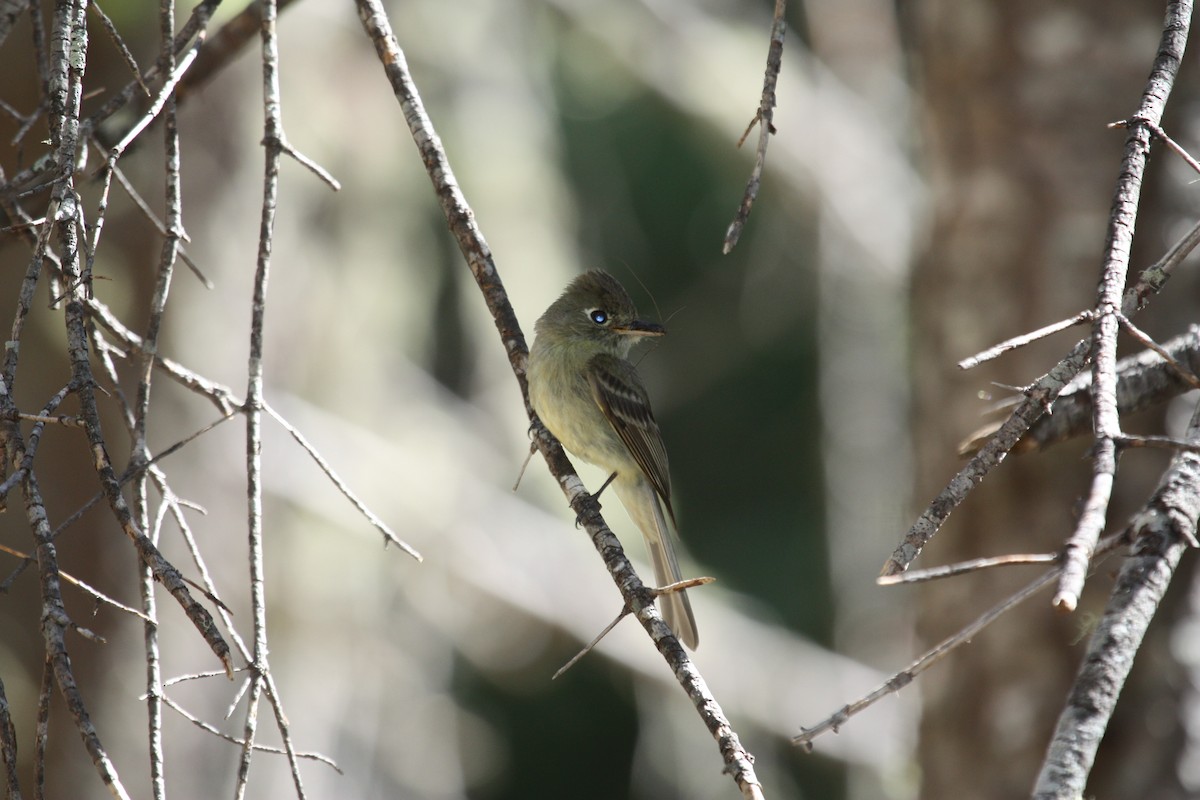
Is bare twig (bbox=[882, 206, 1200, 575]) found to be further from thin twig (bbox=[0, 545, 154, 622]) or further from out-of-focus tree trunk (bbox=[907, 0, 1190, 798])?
out-of-focus tree trunk (bbox=[907, 0, 1190, 798])

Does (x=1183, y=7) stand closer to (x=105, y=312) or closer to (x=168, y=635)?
(x=105, y=312)

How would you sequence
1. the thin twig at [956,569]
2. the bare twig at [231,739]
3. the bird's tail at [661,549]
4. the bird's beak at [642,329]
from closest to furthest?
the thin twig at [956,569] < the bare twig at [231,739] < the bird's tail at [661,549] < the bird's beak at [642,329]

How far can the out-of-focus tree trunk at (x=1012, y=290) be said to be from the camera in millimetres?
4570

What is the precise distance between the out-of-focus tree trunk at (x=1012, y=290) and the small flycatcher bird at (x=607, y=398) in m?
1.29

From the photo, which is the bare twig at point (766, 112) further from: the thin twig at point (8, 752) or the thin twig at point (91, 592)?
the thin twig at point (8, 752)

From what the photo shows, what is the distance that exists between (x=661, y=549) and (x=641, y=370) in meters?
6.58

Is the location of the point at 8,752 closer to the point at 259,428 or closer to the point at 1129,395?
the point at 259,428

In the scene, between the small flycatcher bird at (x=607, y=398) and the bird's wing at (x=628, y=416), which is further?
the bird's wing at (x=628, y=416)

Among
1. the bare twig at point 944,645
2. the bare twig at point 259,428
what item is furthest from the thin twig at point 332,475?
the bare twig at point 944,645

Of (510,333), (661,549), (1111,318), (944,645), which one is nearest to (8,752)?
(944,645)

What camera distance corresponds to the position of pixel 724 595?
366 inches

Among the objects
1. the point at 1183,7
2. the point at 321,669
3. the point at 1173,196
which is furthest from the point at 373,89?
the point at 1183,7

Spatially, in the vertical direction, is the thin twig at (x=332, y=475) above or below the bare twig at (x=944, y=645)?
above

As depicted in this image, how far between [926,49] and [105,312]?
453cm
